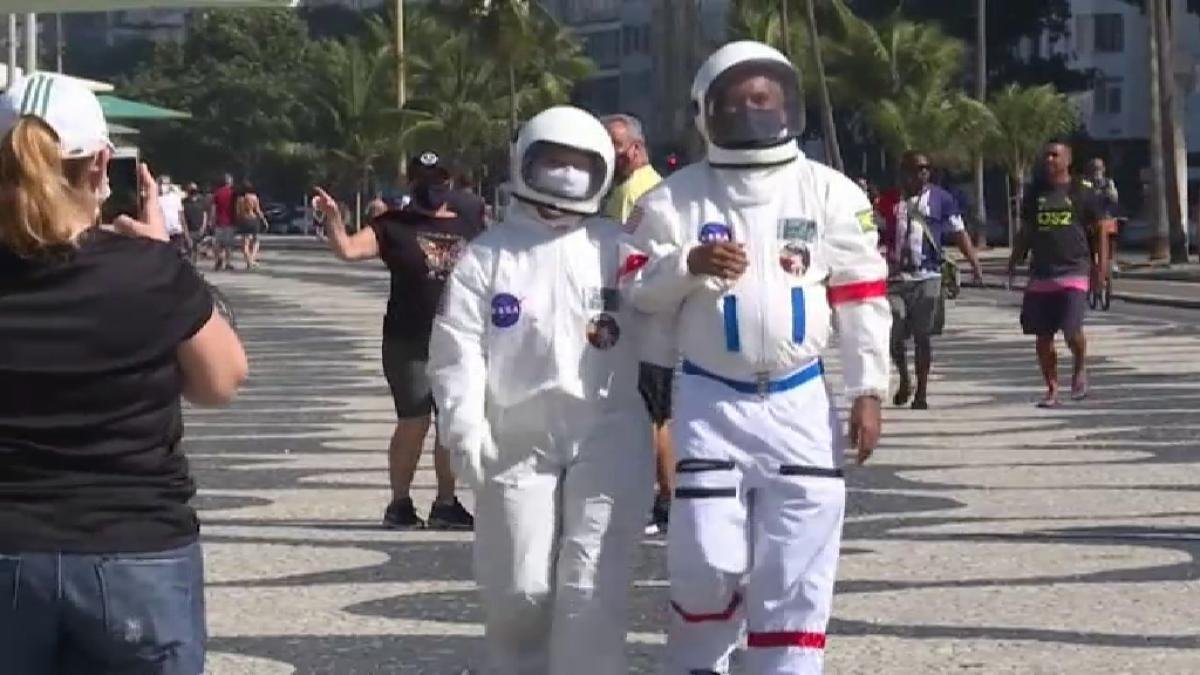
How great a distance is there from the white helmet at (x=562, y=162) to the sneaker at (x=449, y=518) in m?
5.19

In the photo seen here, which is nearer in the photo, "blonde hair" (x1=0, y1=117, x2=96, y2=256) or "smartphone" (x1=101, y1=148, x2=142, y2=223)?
"blonde hair" (x1=0, y1=117, x2=96, y2=256)

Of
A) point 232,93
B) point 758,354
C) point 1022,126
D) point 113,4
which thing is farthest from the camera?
point 232,93

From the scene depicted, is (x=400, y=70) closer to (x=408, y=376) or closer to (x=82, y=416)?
(x=408, y=376)

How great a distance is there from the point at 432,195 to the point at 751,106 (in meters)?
5.33

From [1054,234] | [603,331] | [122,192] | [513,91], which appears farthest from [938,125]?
[122,192]

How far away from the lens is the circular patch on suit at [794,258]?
7223mm

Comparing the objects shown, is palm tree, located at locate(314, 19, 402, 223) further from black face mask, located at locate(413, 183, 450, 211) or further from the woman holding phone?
the woman holding phone

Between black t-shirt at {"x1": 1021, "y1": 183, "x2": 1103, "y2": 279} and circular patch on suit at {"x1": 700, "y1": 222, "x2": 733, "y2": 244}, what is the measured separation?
1180 cm

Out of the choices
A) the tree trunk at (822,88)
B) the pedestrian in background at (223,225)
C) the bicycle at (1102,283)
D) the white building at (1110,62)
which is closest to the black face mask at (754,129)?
the bicycle at (1102,283)

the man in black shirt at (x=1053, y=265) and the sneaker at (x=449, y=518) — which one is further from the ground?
the man in black shirt at (x=1053, y=265)

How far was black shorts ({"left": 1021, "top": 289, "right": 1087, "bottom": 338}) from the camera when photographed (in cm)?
1883

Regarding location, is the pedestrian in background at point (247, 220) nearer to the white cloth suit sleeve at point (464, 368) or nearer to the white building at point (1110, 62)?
the white building at point (1110, 62)

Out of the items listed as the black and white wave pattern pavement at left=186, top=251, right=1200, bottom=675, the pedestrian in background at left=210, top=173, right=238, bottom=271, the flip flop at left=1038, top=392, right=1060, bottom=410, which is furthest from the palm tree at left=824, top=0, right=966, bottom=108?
the flip flop at left=1038, top=392, right=1060, bottom=410

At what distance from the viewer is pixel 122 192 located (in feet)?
18.3
